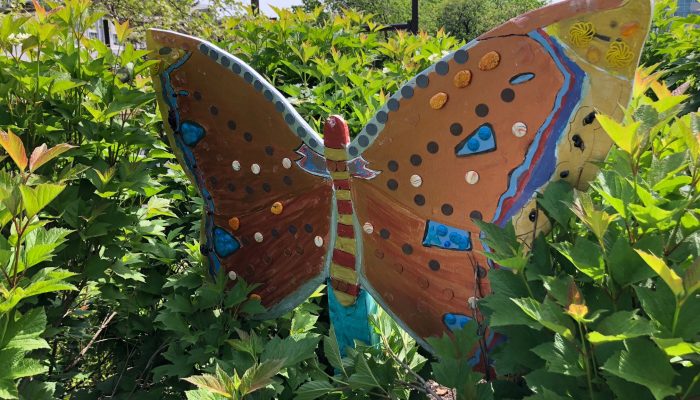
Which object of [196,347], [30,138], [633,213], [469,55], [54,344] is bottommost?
[54,344]

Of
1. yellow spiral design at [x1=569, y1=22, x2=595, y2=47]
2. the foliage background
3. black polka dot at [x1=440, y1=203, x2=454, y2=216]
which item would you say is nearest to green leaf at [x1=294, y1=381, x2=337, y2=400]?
the foliage background

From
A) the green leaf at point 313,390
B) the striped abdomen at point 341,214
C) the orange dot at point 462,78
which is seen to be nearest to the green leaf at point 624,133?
the orange dot at point 462,78

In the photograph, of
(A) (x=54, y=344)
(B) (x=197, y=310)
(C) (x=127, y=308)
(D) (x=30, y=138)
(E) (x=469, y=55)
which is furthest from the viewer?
(A) (x=54, y=344)

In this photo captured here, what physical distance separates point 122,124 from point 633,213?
1.50 m

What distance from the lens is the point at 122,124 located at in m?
1.89

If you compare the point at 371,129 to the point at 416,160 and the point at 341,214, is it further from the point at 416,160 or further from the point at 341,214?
the point at 341,214

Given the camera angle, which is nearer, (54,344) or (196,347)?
(196,347)

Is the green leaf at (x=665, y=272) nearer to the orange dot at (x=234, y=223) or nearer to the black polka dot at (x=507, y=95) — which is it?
the black polka dot at (x=507, y=95)

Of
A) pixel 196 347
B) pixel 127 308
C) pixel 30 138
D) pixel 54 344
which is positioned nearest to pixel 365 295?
pixel 196 347

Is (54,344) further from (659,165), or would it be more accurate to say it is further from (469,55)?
(659,165)

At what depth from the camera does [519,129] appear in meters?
1.41

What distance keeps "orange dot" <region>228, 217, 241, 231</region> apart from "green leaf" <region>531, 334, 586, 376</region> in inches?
47.5

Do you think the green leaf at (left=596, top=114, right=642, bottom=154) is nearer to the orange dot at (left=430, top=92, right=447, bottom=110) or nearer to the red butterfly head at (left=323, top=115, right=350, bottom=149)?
the orange dot at (left=430, top=92, right=447, bottom=110)

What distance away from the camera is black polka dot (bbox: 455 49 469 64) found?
1419 mm
